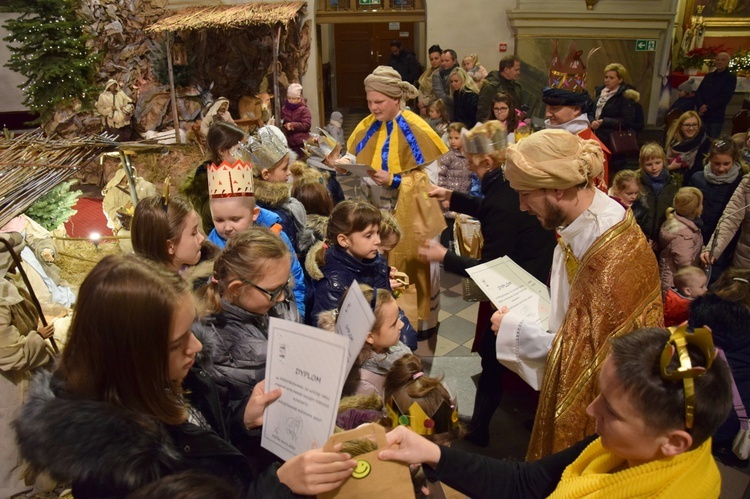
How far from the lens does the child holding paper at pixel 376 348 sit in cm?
248

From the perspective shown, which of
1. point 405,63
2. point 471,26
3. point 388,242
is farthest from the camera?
point 405,63

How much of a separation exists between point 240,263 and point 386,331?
0.79 metres

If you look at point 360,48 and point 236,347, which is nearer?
point 236,347

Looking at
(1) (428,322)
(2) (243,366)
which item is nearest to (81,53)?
(1) (428,322)

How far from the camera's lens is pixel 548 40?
11.0m

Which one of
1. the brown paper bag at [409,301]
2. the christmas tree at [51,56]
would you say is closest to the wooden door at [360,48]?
the christmas tree at [51,56]

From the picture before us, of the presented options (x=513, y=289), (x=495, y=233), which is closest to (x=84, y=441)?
(x=513, y=289)

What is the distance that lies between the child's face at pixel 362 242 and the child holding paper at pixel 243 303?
980 mm

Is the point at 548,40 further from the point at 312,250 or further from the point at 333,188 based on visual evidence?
the point at 312,250

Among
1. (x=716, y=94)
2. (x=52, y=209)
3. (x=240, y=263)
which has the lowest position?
(x=52, y=209)

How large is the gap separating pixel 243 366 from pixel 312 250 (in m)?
1.35

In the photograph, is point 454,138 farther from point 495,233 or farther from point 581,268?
point 581,268

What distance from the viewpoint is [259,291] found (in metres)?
2.12

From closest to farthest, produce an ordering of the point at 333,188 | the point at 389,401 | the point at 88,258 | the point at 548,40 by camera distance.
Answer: the point at 389,401
the point at 88,258
the point at 333,188
the point at 548,40
